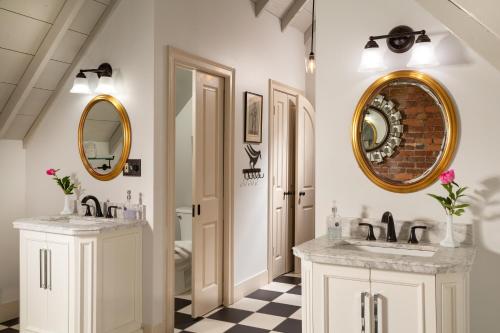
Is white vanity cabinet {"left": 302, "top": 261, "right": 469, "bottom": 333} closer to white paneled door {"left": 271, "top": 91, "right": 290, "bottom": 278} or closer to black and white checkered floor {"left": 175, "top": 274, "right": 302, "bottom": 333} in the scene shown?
black and white checkered floor {"left": 175, "top": 274, "right": 302, "bottom": 333}

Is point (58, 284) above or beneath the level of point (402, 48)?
beneath

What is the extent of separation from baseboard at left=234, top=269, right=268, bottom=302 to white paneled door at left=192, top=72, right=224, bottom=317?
213 mm

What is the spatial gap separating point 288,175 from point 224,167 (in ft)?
4.42

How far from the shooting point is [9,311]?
410cm

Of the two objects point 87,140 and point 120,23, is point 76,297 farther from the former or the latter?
point 120,23

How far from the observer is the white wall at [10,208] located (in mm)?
4172

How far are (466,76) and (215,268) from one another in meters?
2.68

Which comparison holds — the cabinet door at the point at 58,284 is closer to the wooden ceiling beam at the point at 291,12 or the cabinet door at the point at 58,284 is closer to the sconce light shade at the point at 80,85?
the sconce light shade at the point at 80,85

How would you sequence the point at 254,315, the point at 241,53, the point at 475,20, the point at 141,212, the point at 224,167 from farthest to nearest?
the point at 241,53
the point at 224,167
the point at 254,315
the point at 141,212
the point at 475,20

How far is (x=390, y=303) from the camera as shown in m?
2.43

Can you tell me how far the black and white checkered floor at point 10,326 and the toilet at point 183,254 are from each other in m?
1.42

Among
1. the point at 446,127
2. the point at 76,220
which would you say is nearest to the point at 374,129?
the point at 446,127

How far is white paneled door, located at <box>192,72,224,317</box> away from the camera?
4172mm

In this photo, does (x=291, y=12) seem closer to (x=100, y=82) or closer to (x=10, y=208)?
(x=100, y=82)
